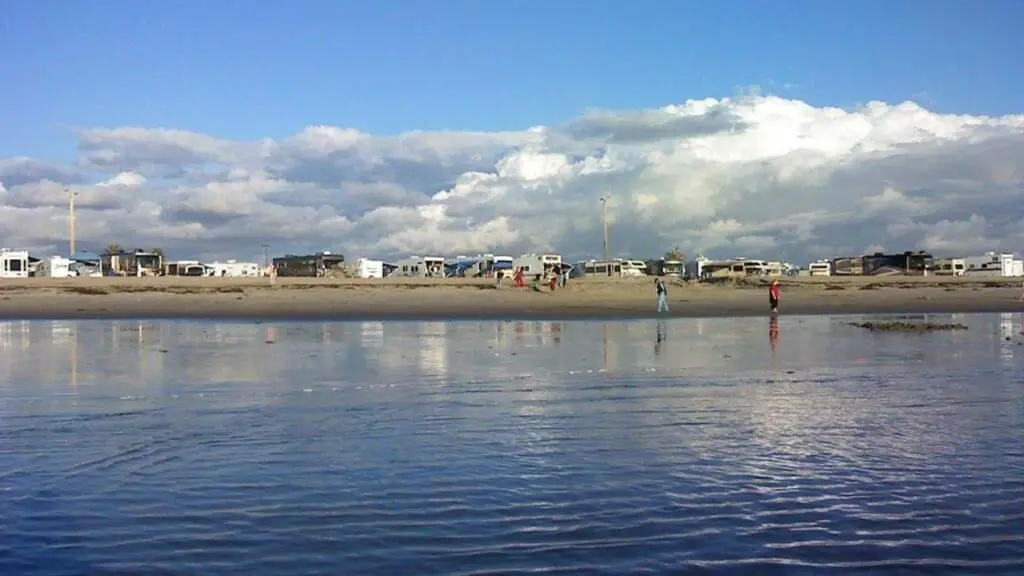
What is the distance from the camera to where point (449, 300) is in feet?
178

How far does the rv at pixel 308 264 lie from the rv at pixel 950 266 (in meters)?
63.8

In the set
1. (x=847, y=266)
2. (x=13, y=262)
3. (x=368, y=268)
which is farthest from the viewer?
(x=847, y=266)

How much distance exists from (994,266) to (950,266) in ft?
14.8

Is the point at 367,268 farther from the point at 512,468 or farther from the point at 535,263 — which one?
the point at 512,468

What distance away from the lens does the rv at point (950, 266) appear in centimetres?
10128

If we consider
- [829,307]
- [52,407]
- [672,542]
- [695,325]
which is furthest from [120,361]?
[829,307]

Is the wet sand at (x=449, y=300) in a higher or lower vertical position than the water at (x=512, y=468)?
higher

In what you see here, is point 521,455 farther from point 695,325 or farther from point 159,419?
Answer: point 695,325

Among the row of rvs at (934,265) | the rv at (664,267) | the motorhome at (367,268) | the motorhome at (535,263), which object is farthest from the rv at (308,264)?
the row of rvs at (934,265)

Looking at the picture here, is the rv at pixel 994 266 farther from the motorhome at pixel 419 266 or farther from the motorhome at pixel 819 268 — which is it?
the motorhome at pixel 419 266

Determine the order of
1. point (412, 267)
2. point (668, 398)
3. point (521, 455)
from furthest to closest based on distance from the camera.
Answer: point (412, 267)
point (668, 398)
point (521, 455)

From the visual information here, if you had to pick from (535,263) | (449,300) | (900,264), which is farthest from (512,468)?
(900,264)

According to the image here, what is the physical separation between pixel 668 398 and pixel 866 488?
20.9ft

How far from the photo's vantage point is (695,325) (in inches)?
1457
